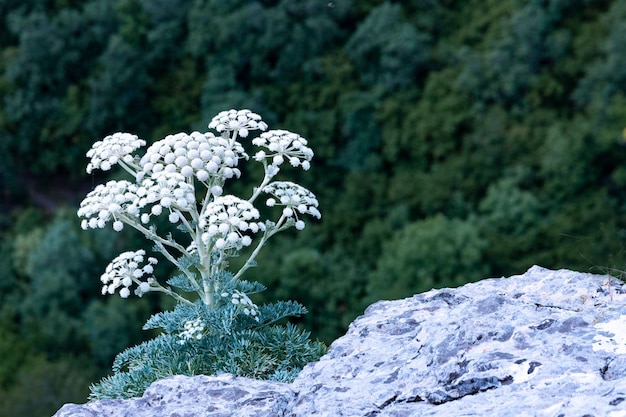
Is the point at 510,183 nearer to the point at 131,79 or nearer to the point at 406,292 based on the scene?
the point at 406,292

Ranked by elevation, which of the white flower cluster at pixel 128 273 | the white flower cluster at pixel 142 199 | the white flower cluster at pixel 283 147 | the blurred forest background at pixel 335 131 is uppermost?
the blurred forest background at pixel 335 131

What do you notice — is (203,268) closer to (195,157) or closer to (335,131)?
(195,157)

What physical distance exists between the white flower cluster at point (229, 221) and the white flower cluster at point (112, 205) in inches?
21.7

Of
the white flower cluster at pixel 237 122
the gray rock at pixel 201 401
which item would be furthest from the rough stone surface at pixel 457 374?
the white flower cluster at pixel 237 122

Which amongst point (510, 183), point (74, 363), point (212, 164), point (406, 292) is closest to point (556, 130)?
point (510, 183)

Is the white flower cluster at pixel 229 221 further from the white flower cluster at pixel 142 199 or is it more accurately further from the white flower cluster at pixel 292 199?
the white flower cluster at pixel 292 199

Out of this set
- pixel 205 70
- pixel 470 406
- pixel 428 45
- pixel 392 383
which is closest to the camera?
pixel 470 406

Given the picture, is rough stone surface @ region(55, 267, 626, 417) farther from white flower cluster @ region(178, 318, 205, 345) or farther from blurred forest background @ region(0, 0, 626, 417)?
blurred forest background @ region(0, 0, 626, 417)

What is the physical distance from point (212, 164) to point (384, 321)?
66.0 inches

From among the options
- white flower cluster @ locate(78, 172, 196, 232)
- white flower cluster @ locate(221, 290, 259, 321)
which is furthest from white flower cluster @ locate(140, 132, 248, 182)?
white flower cluster @ locate(221, 290, 259, 321)

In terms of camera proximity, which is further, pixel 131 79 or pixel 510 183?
pixel 131 79

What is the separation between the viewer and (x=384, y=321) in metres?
6.07

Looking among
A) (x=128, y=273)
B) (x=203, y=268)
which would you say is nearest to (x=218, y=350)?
(x=203, y=268)

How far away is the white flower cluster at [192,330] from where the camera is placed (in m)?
6.29
